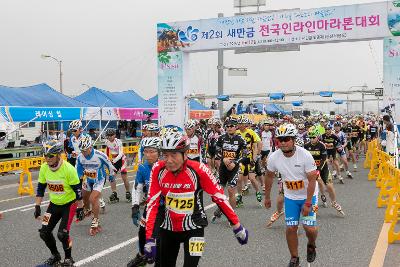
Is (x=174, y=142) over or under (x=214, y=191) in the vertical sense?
over

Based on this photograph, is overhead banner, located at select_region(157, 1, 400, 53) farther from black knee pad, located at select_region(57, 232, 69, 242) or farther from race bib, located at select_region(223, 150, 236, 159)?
black knee pad, located at select_region(57, 232, 69, 242)

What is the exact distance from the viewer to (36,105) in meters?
20.5

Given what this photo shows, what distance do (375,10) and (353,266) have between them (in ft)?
60.1

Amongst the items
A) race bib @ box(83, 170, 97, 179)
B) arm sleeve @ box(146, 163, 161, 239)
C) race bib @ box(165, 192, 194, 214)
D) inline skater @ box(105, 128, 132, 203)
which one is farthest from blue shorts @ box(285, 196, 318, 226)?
inline skater @ box(105, 128, 132, 203)

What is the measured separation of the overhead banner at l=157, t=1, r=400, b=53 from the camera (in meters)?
22.0

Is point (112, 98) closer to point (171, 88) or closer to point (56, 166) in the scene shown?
point (171, 88)

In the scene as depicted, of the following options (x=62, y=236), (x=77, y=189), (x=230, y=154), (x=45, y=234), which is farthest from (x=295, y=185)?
(x=230, y=154)

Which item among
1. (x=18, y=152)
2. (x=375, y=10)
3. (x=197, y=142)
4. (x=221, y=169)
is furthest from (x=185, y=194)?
(x=375, y=10)

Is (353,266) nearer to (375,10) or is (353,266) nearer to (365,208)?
(365,208)

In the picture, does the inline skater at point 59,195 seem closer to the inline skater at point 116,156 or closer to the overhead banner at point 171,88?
the inline skater at point 116,156

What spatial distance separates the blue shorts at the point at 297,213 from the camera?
6.12m

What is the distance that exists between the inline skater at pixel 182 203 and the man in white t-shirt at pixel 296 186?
1758 millimetres

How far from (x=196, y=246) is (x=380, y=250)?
4152mm

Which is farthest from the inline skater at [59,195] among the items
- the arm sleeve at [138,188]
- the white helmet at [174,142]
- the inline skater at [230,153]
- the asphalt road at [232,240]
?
the inline skater at [230,153]
